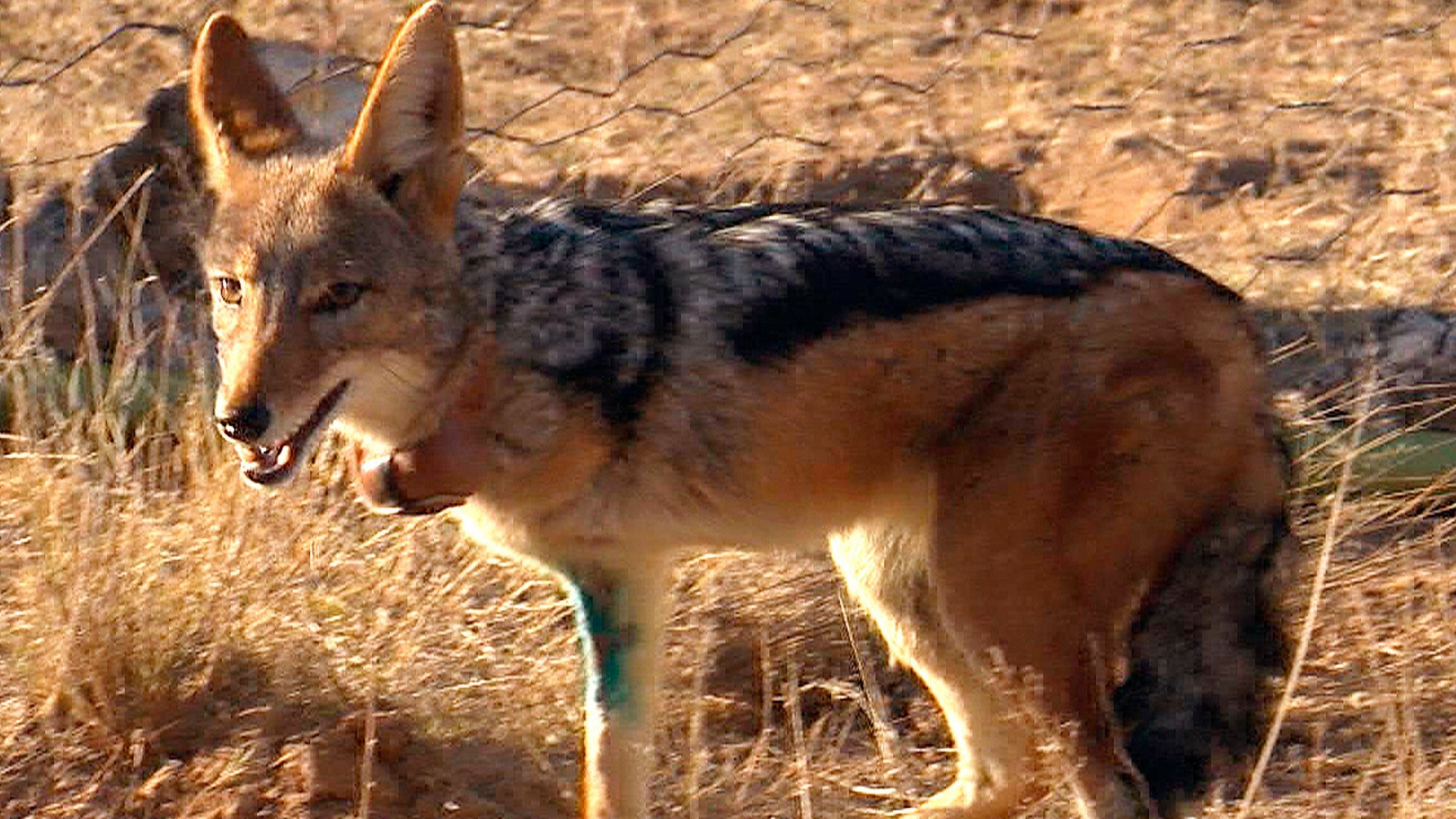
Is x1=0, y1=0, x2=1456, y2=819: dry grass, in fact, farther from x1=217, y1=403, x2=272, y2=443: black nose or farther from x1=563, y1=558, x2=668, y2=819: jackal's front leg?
x1=217, y1=403, x2=272, y2=443: black nose

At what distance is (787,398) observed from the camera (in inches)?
157

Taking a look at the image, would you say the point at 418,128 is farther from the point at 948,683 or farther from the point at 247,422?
the point at 948,683

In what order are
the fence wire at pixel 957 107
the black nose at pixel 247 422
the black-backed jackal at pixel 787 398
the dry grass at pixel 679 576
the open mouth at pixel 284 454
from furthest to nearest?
the fence wire at pixel 957 107
the dry grass at pixel 679 576
the black-backed jackal at pixel 787 398
the open mouth at pixel 284 454
the black nose at pixel 247 422

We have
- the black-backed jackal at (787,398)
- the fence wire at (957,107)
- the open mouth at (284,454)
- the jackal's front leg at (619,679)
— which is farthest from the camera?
the fence wire at (957,107)

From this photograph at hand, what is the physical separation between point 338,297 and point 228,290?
0.64ft

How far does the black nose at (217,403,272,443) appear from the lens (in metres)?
3.58

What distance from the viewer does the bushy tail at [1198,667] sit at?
3834 millimetres

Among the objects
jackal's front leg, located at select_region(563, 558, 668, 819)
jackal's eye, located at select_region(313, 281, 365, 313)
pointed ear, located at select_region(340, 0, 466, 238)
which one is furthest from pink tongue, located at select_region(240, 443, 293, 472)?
jackal's front leg, located at select_region(563, 558, 668, 819)

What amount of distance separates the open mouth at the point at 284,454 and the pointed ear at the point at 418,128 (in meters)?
0.35

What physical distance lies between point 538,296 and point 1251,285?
112 inches

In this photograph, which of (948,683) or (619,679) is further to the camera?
(948,683)

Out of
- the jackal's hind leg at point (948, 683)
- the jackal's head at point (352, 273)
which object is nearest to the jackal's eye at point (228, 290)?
the jackal's head at point (352, 273)

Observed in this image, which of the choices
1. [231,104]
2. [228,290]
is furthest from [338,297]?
[231,104]

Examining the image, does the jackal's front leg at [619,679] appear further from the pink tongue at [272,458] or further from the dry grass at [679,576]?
the pink tongue at [272,458]
